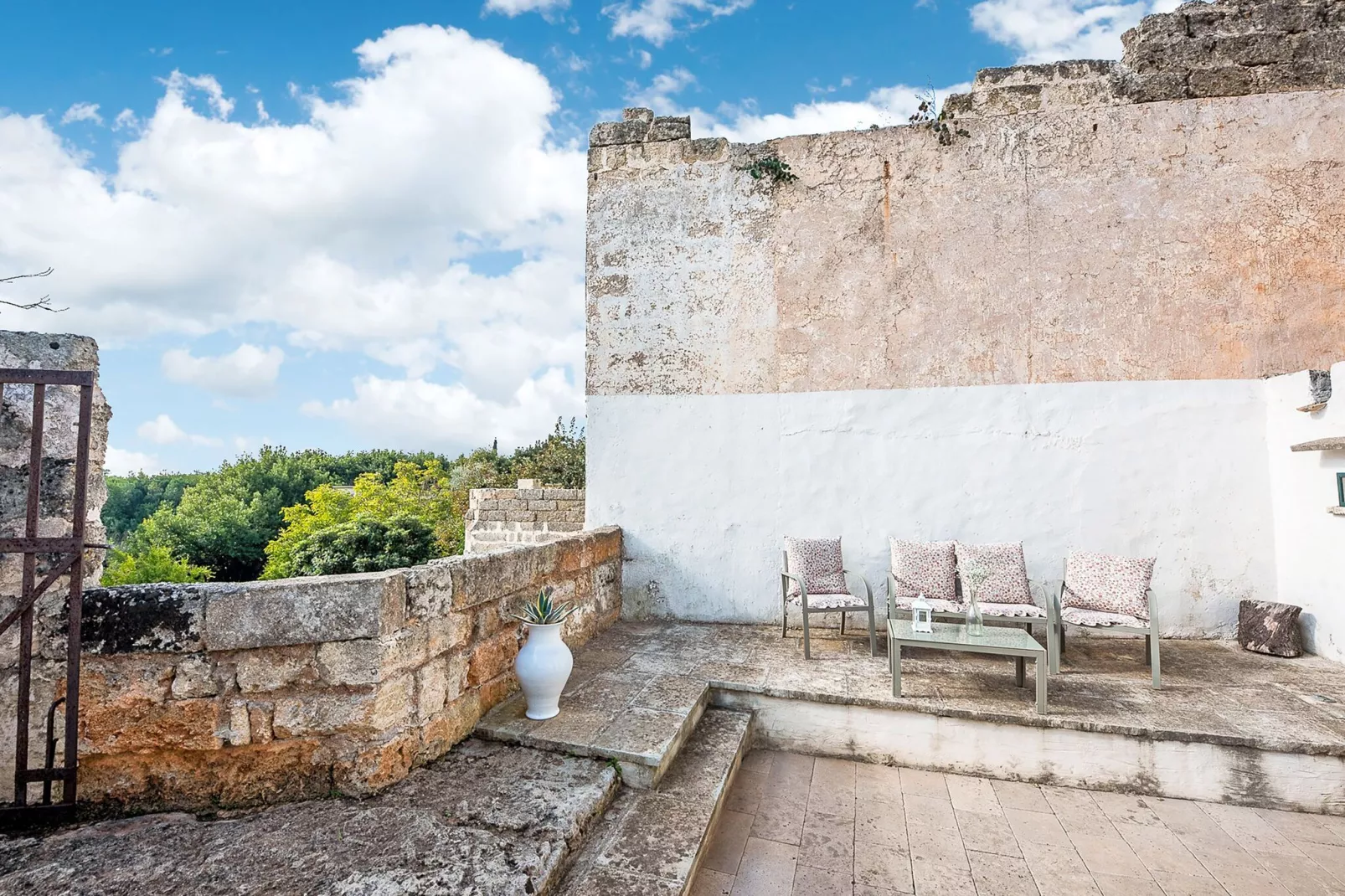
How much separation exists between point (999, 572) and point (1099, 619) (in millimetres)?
641

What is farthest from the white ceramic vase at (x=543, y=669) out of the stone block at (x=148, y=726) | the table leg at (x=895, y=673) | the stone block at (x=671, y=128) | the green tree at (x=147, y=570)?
the green tree at (x=147, y=570)

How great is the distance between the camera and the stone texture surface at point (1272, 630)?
415cm

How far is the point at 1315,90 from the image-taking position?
4734 mm

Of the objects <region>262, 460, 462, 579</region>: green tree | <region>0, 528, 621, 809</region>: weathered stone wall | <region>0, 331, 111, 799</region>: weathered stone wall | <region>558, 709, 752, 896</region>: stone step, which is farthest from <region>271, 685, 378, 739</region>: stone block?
<region>262, 460, 462, 579</region>: green tree

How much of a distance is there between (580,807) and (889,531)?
3404 millimetres

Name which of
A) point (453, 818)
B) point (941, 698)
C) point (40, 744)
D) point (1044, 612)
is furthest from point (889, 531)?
point (40, 744)

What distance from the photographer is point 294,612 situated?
2.34 m

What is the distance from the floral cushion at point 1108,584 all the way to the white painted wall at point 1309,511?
1136 millimetres

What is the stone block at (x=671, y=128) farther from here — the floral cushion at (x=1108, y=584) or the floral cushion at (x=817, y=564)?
the floral cushion at (x=1108, y=584)

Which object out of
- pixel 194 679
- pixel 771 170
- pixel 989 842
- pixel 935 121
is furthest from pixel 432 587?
pixel 935 121

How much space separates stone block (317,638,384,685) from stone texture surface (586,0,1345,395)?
3.40 m

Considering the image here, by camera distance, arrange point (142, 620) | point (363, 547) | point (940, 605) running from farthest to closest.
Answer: point (363, 547) < point (940, 605) < point (142, 620)

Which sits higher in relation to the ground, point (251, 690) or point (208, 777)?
point (251, 690)

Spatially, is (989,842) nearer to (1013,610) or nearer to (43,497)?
(1013,610)
